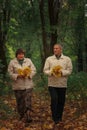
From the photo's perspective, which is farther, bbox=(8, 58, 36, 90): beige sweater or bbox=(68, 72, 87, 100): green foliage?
bbox=(68, 72, 87, 100): green foliage

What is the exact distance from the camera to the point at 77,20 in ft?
93.6

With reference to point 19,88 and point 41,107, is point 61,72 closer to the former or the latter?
point 19,88

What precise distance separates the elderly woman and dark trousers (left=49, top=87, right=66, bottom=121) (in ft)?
2.63

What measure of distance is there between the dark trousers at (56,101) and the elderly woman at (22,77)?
80cm

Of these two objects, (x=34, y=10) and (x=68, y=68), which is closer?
(x=68, y=68)

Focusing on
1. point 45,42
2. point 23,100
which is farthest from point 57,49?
point 45,42

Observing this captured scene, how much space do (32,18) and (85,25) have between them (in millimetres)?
5225

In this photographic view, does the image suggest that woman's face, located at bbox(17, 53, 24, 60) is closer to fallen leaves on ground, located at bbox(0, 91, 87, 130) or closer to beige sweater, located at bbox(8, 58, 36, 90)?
beige sweater, located at bbox(8, 58, 36, 90)

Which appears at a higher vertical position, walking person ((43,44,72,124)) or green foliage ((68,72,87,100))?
walking person ((43,44,72,124))

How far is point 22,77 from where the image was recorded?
11242 mm

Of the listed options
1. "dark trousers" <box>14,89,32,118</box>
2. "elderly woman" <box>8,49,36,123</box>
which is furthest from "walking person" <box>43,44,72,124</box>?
"dark trousers" <box>14,89,32,118</box>

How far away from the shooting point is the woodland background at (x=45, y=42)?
10.9m

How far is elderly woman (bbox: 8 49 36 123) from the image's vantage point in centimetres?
1112

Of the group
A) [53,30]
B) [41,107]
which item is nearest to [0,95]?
[41,107]
